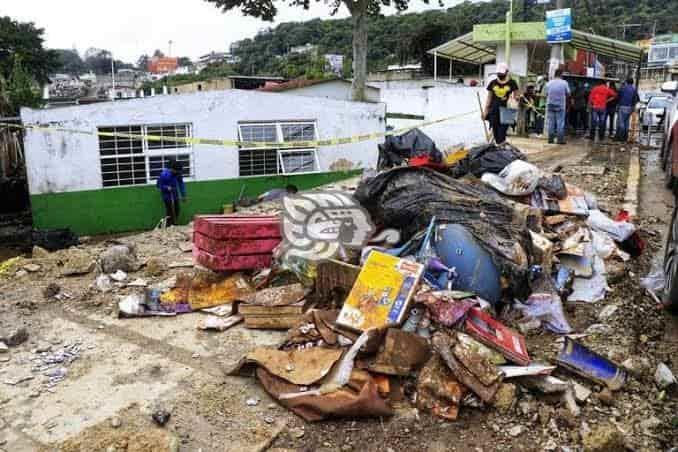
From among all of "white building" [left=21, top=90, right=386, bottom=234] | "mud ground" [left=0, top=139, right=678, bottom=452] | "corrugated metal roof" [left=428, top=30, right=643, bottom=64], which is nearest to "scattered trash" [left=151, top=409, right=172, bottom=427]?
"mud ground" [left=0, top=139, right=678, bottom=452]

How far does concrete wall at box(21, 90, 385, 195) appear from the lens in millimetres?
10453

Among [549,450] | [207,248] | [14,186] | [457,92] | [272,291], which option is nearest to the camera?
[549,450]

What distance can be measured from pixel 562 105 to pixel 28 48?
115 ft

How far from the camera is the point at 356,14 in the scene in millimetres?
17453

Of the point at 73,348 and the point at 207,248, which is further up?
the point at 207,248

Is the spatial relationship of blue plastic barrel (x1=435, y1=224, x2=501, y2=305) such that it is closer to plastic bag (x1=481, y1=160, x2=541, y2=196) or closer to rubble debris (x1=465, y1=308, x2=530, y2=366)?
rubble debris (x1=465, y1=308, x2=530, y2=366)

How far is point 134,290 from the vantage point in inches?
221

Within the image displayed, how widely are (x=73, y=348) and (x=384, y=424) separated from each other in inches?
→ 100

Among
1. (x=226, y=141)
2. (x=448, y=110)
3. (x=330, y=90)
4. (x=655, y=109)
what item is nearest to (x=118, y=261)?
(x=226, y=141)

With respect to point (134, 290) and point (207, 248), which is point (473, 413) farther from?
point (134, 290)

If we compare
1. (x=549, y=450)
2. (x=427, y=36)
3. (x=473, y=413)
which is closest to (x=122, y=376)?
(x=473, y=413)

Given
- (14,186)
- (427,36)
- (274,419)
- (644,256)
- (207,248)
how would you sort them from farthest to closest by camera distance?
(427,36) → (14,186) → (644,256) → (207,248) → (274,419)

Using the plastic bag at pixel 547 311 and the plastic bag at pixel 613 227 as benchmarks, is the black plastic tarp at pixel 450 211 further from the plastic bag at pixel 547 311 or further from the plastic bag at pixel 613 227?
the plastic bag at pixel 613 227

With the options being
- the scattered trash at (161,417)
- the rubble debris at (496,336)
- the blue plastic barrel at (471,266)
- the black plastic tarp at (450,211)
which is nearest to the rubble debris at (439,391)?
the rubble debris at (496,336)
